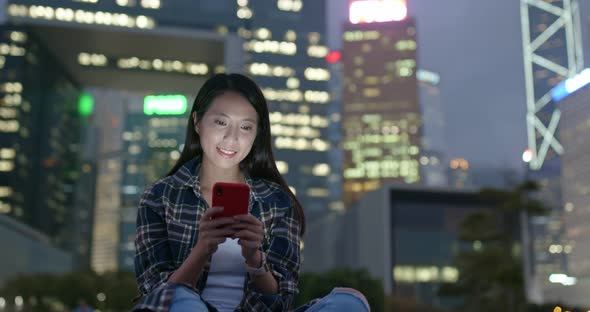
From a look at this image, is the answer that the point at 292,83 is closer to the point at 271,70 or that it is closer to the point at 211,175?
the point at 271,70

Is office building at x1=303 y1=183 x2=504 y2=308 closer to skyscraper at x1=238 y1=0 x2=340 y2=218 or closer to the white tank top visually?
A: the white tank top

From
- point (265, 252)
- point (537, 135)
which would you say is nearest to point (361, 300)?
point (265, 252)

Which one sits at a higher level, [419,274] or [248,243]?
[248,243]

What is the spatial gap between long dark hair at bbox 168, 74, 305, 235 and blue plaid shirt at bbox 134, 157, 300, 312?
0.16m

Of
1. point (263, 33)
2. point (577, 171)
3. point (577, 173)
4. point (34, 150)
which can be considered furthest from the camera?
point (263, 33)

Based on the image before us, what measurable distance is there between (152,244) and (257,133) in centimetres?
65

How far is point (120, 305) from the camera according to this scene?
135 ft

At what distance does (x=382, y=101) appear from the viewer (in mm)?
177125

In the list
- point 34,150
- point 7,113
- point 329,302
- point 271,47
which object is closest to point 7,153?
point 7,113

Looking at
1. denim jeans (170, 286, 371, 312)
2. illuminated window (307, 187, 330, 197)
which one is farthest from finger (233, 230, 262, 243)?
illuminated window (307, 187, 330, 197)

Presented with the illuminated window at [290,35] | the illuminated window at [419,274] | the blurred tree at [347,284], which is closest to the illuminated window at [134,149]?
the illuminated window at [290,35]

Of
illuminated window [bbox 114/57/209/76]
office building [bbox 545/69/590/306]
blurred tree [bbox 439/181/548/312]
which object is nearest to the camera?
illuminated window [bbox 114/57/209/76]

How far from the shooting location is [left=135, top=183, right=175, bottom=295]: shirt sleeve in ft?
7.91

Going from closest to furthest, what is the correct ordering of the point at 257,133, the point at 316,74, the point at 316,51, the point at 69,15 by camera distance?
1. the point at 257,133
2. the point at 69,15
3. the point at 316,51
4. the point at 316,74
